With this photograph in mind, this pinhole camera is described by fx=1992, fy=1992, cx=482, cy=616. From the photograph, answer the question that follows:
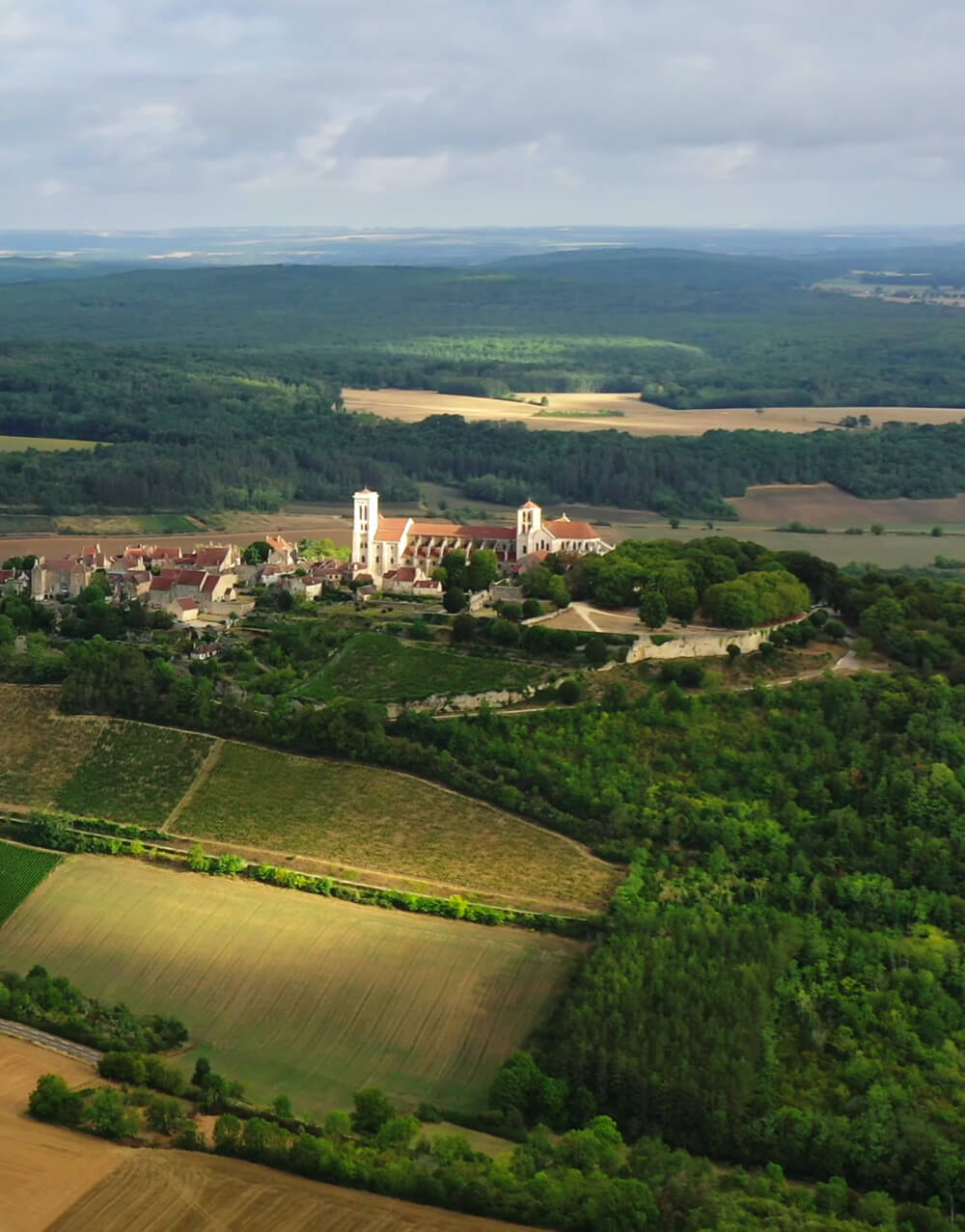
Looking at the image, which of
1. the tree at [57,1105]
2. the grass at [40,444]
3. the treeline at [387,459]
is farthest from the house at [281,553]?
the grass at [40,444]

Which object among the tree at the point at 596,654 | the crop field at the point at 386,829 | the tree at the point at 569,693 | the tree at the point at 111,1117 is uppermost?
the tree at the point at 596,654

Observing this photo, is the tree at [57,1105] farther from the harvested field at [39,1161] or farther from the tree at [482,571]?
the tree at [482,571]

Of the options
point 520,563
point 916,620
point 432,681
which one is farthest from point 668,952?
point 520,563

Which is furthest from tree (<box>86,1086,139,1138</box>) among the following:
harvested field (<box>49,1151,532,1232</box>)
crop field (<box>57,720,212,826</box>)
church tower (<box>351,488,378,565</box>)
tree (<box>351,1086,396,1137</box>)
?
church tower (<box>351,488,378,565</box>)

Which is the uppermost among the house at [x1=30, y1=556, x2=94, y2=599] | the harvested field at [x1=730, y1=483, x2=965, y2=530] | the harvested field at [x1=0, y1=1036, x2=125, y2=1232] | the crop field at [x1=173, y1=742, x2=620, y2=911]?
the house at [x1=30, y1=556, x2=94, y2=599]

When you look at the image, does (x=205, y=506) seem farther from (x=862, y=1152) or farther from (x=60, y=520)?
(x=862, y=1152)

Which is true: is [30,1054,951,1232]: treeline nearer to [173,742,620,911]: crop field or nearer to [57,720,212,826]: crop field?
[173,742,620,911]: crop field
